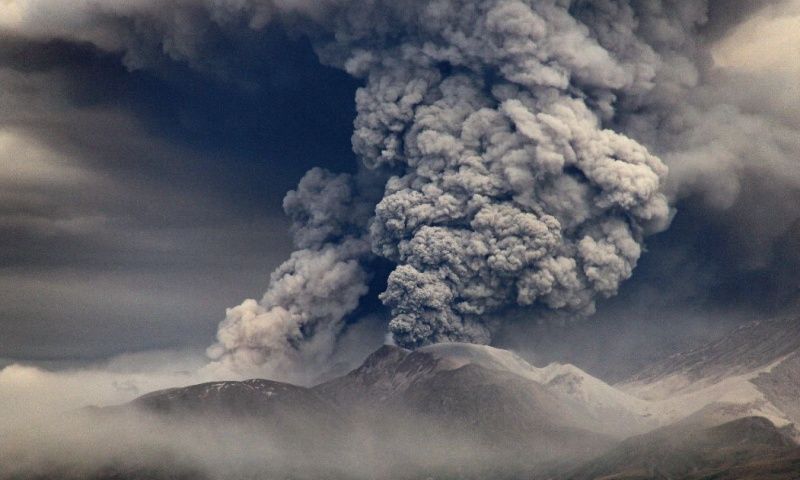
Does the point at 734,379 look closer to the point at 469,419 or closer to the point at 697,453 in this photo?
the point at 697,453

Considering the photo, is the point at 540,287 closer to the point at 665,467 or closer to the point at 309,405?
the point at 665,467

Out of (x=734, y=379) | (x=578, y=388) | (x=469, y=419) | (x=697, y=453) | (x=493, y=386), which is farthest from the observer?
(x=734, y=379)

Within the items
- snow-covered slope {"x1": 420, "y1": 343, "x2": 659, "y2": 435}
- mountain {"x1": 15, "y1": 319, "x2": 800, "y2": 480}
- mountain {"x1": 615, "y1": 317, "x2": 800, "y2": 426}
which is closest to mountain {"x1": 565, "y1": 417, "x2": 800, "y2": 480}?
mountain {"x1": 15, "y1": 319, "x2": 800, "y2": 480}

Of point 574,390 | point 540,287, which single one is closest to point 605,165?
point 540,287

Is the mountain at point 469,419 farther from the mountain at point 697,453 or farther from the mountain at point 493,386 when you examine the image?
the mountain at point 697,453

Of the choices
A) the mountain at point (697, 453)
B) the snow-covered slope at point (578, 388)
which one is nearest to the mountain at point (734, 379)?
the snow-covered slope at point (578, 388)

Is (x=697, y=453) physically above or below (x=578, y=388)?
below

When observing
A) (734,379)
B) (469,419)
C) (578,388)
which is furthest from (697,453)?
(469,419)
